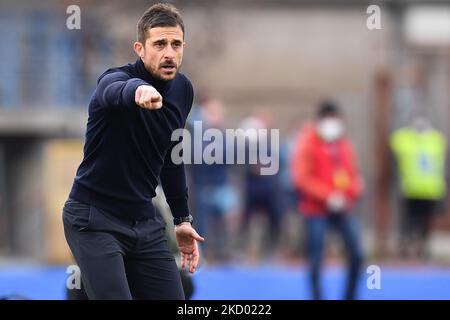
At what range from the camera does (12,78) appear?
66.0ft

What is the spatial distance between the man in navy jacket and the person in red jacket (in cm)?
508

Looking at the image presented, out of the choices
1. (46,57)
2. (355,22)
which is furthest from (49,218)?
(355,22)

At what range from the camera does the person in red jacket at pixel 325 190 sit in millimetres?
11422

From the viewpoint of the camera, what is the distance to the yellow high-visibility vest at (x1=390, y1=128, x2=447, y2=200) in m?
16.8

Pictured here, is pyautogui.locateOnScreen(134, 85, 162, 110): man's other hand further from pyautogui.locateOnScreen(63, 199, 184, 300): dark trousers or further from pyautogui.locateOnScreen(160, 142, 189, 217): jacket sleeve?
pyautogui.locateOnScreen(160, 142, 189, 217): jacket sleeve

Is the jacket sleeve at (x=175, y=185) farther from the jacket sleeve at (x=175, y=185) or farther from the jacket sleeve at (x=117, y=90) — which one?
the jacket sleeve at (x=117, y=90)

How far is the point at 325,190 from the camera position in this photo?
11.6 metres

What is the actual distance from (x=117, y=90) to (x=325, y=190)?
5938mm

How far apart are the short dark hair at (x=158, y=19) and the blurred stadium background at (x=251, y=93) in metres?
5.20

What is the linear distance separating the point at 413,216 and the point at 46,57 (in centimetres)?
691

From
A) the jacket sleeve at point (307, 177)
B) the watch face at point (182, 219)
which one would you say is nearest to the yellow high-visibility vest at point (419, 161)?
the jacket sleeve at point (307, 177)

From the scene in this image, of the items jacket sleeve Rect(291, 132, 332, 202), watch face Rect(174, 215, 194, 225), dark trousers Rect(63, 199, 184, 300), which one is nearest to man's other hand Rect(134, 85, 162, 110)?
dark trousers Rect(63, 199, 184, 300)
